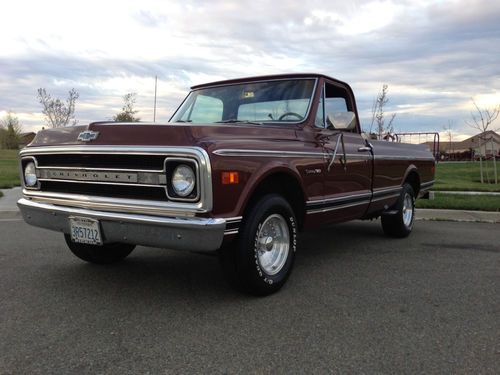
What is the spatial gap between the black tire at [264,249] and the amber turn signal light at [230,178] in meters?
0.37

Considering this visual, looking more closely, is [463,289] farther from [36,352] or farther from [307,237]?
[36,352]

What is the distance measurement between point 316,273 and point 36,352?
2.79m

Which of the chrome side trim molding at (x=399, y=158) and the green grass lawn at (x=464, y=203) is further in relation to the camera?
the green grass lawn at (x=464, y=203)

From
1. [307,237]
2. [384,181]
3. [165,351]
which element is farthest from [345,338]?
[307,237]

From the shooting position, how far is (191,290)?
430 cm

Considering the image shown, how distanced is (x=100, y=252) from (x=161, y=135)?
1963mm

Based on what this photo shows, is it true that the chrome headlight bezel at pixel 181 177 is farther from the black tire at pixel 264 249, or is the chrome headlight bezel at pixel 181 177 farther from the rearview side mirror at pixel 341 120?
the rearview side mirror at pixel 341 120

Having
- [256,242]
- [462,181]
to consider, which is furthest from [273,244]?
[462,181]

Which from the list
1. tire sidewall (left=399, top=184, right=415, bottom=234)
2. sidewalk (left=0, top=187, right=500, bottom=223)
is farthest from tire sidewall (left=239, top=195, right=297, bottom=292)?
sidewalk (left=0, top=187, right=500, bottom=223)

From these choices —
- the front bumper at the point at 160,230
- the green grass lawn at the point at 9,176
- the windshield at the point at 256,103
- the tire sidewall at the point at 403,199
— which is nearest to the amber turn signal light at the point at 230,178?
the front bumper at the point at 160,230

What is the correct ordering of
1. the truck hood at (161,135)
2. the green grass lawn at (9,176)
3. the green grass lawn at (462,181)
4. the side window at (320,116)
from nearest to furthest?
the truck hood at (161,135)
the side window at (320,116)
the green grass lawn at (9,176)
the green grass lawn at (462,181)

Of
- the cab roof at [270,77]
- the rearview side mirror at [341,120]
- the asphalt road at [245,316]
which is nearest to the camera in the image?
the asphalt road at [245,316]

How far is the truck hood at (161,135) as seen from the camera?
353cm

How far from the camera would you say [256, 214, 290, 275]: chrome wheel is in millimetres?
4176
